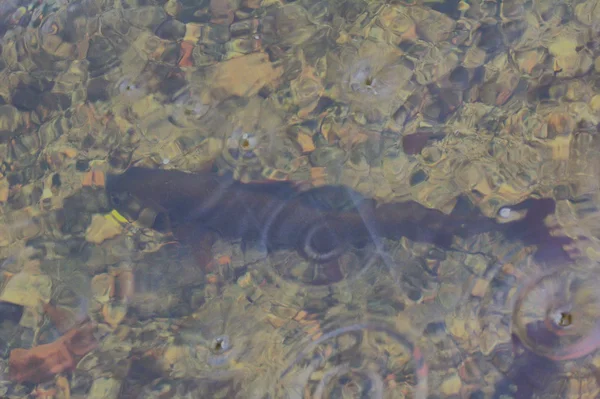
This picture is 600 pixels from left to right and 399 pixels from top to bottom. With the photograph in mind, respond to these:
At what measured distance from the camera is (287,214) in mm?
2475

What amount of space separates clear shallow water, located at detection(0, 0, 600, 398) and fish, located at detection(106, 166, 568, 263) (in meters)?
0.01

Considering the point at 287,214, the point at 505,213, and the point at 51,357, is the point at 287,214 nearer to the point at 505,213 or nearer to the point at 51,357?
the point at 505,213

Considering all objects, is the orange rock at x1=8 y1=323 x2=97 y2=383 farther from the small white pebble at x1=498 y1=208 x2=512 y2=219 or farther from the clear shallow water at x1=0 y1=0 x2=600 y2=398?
the small white pebble at x1=498 y1=208 x2=512 y2=219

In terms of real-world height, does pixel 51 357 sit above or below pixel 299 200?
below

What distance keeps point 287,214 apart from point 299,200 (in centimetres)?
9

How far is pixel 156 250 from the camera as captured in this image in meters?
2.45

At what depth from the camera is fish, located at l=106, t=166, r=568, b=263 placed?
238 cm

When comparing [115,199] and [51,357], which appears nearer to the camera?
[51,357]

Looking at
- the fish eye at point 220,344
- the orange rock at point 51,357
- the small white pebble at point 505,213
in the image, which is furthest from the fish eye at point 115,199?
the small white pebble at point 505,213

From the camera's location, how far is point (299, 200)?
2490mm

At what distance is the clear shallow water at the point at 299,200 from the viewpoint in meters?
2.21

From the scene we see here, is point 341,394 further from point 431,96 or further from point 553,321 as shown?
point 431,96

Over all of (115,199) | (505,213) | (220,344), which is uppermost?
(115,199)

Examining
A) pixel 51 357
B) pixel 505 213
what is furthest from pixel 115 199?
pixel 505 213
